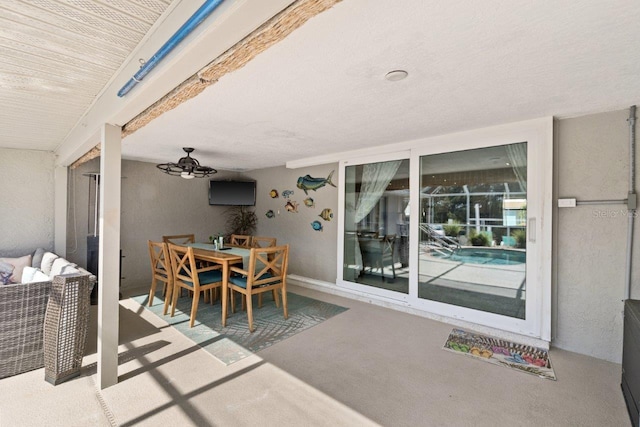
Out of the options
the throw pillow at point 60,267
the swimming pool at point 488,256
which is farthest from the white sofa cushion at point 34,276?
the swimming pool at point 488,256

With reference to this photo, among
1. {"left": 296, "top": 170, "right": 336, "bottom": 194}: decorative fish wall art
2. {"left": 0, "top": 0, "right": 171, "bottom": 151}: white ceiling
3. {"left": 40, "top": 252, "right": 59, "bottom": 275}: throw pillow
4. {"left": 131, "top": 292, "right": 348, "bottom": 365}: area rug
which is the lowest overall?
{"left": 131, "top": 292, "right": 348, "bottom": 365}: area rug

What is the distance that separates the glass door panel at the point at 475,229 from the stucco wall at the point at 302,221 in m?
1.58

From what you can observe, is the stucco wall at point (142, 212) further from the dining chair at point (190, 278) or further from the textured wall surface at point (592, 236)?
the textured wall surface at point (592, 236)

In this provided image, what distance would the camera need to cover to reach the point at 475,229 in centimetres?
326

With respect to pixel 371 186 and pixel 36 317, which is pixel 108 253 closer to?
pixel 36 317

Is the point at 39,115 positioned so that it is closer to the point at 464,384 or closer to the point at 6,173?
the point at 6,173

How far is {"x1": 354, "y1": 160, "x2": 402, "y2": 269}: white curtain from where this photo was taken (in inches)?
159

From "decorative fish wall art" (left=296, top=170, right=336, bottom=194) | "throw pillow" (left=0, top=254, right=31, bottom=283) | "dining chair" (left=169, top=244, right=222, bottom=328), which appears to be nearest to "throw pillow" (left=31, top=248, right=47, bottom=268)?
"throw pillow" (left=0, top=254, right=31, bottom=283)

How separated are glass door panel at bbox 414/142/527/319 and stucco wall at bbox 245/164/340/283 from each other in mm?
1578

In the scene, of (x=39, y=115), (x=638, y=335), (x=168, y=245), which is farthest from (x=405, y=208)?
(x=39, y=115)

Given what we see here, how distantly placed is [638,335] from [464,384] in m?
1.13

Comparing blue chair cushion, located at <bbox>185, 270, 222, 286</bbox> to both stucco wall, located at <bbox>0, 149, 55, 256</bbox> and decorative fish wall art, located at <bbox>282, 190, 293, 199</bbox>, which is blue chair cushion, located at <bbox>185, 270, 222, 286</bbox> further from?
stucco wall, located at <bbox>0, 149, 55, 256</bbox>

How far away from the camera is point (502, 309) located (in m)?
3.08

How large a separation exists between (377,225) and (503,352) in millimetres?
2109
